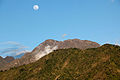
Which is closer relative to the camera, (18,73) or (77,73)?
(77,73)

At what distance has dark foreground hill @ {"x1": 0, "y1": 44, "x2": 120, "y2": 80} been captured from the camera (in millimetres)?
50572

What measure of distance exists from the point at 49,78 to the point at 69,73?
839 cm

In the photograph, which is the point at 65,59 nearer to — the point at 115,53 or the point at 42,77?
the point at 42,77

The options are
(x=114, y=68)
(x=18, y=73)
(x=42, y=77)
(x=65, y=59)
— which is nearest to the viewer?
(x=114, y=68)

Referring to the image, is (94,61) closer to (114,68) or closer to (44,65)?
(114,68)

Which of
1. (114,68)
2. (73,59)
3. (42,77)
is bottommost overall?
(114,68)

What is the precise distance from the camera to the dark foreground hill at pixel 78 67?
50572mm

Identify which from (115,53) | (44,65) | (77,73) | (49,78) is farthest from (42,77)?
(115,53)

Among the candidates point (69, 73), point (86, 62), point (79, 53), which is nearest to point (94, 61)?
point (86, 62)

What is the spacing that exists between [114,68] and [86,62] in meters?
16.2

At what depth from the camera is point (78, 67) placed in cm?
6456

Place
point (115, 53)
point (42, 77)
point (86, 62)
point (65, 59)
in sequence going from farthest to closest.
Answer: point (65, 59)
point (42, 77)
point (86, 62)
point (115, 53)

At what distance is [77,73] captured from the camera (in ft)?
199

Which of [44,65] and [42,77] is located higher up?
[44,65]
